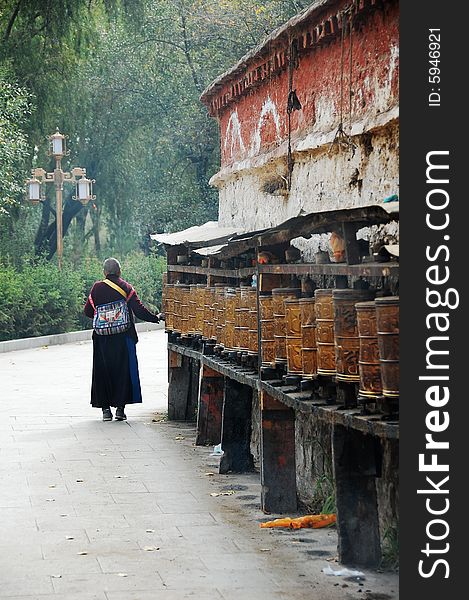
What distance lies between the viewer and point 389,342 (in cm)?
589

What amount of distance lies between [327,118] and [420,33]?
15.0ft

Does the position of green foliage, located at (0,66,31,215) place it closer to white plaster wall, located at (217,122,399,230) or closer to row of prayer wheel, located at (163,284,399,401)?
white plaster wall, located at (217,122,399,230)

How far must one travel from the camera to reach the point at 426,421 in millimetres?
5090

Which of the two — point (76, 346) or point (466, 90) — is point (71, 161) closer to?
point (76, 346)

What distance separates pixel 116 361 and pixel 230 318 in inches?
151

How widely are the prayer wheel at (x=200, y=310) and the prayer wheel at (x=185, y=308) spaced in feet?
1.51

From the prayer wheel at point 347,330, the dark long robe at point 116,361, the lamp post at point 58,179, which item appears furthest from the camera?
the lamp post at point 58,179

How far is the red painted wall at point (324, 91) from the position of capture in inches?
328

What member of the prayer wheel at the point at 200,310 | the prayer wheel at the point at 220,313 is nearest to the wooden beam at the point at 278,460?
the prayer wheel at the point at 220,313

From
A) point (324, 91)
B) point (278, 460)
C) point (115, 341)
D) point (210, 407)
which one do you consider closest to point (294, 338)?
point (278, 460)

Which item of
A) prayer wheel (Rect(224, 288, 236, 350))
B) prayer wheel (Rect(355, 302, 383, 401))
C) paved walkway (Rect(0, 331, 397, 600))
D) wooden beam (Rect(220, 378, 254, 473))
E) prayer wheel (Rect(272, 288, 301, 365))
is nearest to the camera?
prayer wheel (Rect(355, 302, 383, 401))

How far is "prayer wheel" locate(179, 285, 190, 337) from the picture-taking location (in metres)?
12.7

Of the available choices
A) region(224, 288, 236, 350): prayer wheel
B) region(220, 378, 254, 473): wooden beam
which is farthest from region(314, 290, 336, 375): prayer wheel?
region(220, 378, 254, 473): wooden beam

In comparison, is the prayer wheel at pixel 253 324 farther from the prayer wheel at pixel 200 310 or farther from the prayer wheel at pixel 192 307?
the prayer wheel at pixel 192 307
